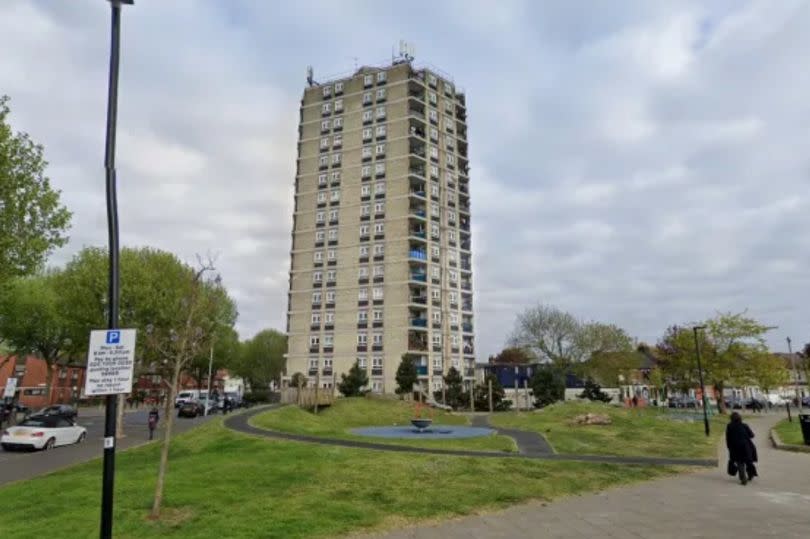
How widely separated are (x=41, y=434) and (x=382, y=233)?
4888 cm

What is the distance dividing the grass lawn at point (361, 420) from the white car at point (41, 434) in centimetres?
870

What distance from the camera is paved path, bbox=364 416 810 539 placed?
369 inches

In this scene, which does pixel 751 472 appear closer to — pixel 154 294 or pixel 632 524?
pixel 632 524

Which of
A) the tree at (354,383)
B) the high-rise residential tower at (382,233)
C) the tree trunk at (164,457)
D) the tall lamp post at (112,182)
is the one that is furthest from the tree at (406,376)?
the tall lamp post at (112,182)

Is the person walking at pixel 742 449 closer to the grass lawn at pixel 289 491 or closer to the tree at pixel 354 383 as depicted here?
the grass lawn at pixel 289 491

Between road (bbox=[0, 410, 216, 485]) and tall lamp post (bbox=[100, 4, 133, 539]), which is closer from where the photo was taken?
tall lamp post (bbox=[100, 4, 133, 539])

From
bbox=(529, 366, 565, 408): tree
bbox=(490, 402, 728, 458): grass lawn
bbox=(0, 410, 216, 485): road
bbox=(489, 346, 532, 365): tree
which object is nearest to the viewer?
bbox=(0, 410, 216, 485): road

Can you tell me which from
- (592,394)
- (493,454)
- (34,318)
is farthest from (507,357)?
(493,454)

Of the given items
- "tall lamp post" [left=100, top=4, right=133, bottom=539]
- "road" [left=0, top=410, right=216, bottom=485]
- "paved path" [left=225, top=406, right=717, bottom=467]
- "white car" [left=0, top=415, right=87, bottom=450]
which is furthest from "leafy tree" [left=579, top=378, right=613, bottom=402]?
"tall lamp post" [left=100, top=4, right=133, bottom=539]

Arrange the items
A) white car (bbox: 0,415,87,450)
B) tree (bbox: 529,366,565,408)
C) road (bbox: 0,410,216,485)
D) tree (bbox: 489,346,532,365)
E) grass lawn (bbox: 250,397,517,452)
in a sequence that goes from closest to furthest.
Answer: road (bbox: 0,410,216,485) < grass lawn (bbox: 250,397,517,452) < white car (bbox: 0,415,87,450) < tree (bbox: 529,366,565,408) < tree (bbox: 489,346,532,365)

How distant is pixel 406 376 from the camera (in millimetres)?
60781

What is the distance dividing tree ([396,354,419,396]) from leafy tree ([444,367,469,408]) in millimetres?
3672

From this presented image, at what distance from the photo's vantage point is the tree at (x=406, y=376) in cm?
6056

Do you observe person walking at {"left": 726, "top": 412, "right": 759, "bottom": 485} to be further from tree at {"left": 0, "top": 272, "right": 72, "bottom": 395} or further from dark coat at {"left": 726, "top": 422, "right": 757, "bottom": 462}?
tree at {"left": 0, "top": 272, "right": 72, "bottom": 395}
